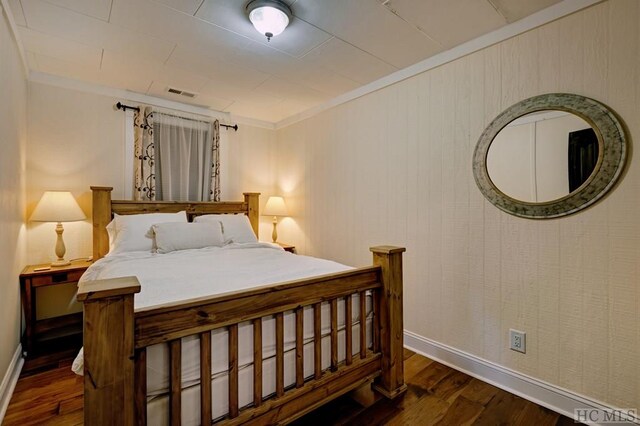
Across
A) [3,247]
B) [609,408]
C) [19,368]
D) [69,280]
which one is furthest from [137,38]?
[609,408]

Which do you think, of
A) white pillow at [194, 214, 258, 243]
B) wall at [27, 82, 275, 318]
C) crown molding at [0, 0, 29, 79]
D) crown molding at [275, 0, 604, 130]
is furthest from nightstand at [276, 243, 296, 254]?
crown molding at [0, 0, 29, 79]

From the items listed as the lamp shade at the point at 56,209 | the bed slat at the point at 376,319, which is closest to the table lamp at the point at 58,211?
the lamp shade at the point at 56,209

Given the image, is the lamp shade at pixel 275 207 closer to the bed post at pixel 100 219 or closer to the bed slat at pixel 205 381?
the bed post at pixel 100 219

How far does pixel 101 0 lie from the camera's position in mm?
1718

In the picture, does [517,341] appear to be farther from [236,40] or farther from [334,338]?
[236,40]

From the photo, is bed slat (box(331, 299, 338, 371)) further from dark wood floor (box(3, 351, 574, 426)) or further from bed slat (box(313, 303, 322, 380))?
dark wood floor (box(3, 351, 574, 426))

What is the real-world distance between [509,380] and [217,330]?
1.84 meters

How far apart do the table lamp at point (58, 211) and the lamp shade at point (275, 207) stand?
188cm

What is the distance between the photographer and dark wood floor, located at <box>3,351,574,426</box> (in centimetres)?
162

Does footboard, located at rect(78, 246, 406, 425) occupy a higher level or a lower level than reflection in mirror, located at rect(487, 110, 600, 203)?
lower

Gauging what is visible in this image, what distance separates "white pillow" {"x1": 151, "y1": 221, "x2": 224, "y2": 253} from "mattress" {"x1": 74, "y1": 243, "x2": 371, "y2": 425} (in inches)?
6.8

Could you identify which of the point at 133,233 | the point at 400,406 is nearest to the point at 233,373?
the point at 400,406

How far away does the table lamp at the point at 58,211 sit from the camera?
2.44m

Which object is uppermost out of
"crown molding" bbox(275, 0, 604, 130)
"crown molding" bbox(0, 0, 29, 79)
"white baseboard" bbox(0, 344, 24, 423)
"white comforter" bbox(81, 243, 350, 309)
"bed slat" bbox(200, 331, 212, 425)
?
"crown molding" bbox(0, 0, 29, 79)
